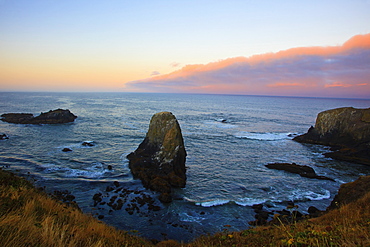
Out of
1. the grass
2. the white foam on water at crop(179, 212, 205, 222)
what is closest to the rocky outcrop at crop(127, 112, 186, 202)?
the white foam on water at crop(179, 212, 205, 222)

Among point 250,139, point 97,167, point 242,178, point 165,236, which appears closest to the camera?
point 165,236

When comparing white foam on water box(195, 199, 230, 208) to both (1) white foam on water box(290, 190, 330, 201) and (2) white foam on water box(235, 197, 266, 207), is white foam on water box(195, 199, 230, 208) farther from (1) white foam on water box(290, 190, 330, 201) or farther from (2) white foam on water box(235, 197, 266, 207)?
(1) white foam on water box(290, 190, 330, 201)

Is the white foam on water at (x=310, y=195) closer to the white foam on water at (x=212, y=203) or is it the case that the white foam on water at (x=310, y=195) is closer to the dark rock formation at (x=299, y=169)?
the dark rock formation at (x=299, y=169)

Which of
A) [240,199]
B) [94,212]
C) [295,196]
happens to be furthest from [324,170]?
[94,212]

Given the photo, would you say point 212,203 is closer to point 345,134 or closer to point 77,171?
point 77,171

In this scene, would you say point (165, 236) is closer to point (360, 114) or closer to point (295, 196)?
point (295, 196)

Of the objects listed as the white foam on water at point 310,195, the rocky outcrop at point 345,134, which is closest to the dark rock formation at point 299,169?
the white foam on water at point 310,195

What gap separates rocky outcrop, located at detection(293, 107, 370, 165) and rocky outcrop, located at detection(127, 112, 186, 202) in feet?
95.2

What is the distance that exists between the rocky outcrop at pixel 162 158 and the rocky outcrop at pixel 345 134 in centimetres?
2901

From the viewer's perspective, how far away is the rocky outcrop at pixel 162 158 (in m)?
23.7

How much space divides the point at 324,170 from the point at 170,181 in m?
23.2

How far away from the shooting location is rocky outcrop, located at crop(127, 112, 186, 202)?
2372 cm

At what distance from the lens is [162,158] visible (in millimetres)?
27422

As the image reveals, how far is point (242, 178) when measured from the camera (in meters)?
26.3
